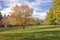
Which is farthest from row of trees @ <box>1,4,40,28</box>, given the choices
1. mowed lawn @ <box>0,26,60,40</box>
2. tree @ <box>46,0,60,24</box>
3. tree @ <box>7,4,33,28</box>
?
tree @ <box>46,0,60,24</box>

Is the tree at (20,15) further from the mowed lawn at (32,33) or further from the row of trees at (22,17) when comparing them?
the mowed lawn at (32,33)

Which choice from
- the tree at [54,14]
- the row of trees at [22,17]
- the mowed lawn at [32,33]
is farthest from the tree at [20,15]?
the tree at [54,14]

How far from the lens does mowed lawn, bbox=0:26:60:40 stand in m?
2.67

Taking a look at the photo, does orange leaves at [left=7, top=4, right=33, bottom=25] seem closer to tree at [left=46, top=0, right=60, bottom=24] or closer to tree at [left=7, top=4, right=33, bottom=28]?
tree at [left=7, top=4, right=33, bottom=28]

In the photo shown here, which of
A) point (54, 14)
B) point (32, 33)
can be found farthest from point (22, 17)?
point (54, 14)

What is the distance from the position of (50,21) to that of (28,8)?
51cm

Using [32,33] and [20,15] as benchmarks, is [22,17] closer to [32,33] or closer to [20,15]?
[20,15]

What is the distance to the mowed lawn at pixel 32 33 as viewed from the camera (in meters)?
2.67

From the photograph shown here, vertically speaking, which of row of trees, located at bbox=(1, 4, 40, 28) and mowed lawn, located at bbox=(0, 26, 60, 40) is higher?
row of trees, located at bbox=(1, 4, 40, 28)

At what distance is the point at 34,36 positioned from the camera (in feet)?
8.82

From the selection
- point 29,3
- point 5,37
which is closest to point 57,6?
point 29,3

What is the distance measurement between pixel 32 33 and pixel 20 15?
431mm

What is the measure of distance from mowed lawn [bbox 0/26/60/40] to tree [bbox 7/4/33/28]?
14cm

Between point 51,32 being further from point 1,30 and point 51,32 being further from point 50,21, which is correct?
point 1,30
